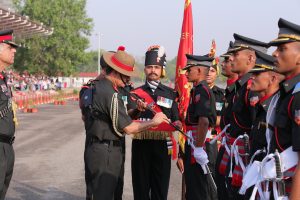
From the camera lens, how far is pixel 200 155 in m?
5.06

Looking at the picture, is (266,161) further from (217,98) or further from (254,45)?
(217,98)

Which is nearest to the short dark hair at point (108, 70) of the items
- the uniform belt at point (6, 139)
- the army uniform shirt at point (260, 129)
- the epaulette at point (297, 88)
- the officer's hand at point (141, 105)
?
→ the officer's hand at point (141, 105)

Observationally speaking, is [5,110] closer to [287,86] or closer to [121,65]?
[121,65]

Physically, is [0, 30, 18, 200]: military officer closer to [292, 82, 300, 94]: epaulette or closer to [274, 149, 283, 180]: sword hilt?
[274, 149, 283, 180]: sword hilt

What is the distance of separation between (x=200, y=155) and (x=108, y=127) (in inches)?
45.3

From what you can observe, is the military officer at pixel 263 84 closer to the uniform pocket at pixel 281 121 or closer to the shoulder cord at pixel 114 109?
the uniform pocket at pixel 281 121

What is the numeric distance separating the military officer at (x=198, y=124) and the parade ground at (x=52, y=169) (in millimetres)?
1723

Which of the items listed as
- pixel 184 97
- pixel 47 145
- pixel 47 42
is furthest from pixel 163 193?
pixel 47 42

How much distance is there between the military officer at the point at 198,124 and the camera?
503 cm

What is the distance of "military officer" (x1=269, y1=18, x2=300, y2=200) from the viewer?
280cm

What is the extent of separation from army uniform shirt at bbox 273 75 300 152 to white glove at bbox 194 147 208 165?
2.10 m

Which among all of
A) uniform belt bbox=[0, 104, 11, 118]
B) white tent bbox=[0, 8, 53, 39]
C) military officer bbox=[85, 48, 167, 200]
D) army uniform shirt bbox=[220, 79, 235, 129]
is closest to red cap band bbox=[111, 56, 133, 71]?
military officer bbox=[85, 48, 167, 200]

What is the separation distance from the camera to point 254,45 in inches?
179

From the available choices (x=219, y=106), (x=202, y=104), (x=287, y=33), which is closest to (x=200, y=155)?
(x=202, y=104)
